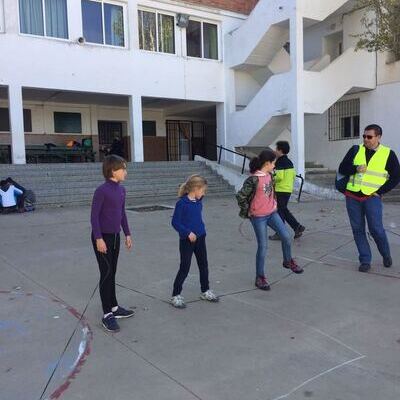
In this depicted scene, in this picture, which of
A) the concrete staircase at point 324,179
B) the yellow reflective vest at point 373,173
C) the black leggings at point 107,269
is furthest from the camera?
the concrete staircase at point 324,179

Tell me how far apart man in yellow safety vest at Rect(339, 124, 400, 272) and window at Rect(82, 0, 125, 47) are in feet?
43.2

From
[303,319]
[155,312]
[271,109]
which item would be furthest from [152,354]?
[271,109]

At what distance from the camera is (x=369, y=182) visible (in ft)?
19.6

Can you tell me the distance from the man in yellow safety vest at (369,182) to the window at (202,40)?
46.8 ft

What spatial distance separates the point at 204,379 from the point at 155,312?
142cm

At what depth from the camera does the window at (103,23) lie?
16.9 m

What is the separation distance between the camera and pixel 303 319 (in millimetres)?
4512

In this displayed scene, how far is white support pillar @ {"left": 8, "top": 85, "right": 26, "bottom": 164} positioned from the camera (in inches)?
607

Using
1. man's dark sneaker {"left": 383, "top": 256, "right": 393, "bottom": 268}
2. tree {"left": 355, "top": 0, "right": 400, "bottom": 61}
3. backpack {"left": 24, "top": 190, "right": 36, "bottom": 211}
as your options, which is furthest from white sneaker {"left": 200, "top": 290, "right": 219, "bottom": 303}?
tree {"left": 355, "top": 0, "right": 400, "bottom": 61}

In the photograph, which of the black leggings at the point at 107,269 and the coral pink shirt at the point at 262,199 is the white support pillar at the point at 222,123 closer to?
the coral pink shirt at the point at 262,199

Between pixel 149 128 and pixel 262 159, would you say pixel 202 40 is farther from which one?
pixel 262 159

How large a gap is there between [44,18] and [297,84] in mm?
8520

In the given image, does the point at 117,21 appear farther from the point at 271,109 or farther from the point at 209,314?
the point at 209,314

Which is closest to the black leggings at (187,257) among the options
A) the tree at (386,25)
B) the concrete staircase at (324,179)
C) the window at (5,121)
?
the concrete staircase at (324,179)
